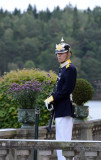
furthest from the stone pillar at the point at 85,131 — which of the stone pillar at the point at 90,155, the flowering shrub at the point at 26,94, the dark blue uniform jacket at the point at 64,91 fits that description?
the stone pillar at the point at 90,155

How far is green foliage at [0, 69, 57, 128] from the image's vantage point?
1008 centimetres

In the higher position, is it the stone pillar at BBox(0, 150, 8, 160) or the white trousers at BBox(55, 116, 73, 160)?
the stone pillar at BBox(0, 150, 8, 160)

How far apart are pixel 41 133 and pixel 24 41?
76958 millimetres

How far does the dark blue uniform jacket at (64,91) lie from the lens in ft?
18.9

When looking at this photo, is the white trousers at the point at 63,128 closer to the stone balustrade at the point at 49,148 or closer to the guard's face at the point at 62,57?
the guard's face at the point at 62,57

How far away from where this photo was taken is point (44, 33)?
8625 centimetres

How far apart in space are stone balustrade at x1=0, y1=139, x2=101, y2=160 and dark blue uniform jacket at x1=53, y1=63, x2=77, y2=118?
142cm

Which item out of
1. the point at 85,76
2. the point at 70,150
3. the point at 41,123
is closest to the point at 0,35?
the point at 85,76

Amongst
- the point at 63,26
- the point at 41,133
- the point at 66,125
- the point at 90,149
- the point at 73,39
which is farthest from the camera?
the point at 63,26

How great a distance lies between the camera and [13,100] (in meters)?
9.52

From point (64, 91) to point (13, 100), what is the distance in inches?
153

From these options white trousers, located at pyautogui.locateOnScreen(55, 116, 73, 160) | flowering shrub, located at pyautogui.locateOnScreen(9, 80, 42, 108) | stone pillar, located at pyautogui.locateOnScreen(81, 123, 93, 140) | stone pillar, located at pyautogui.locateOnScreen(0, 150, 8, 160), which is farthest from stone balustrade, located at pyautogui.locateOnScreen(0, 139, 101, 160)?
stone pillar, located at pyautogui.locateOnScreen(81, 123, 93, 140)

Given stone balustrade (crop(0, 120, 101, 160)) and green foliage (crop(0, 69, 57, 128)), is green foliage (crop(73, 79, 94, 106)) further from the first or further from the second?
stone balustrade (crop(0, 120, 101, 160))

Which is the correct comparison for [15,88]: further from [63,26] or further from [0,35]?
[63,26]
